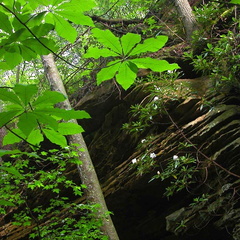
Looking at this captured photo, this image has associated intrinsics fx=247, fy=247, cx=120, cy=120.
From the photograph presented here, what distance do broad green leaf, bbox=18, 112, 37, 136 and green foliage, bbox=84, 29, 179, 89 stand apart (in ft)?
1.13

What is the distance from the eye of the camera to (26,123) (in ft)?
2.96

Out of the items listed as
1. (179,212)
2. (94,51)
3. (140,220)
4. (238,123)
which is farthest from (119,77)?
(140,220)

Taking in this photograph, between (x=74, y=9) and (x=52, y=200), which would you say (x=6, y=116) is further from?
(x=52, y=200)

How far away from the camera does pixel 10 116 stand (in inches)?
35.8

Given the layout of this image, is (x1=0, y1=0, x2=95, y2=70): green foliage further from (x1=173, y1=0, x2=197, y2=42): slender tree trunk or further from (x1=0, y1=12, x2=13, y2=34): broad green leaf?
(x1=173, y1=0, x2=197, y2=42): slender tree trunk

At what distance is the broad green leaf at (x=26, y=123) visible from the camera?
0.89 m

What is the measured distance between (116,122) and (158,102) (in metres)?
2.03

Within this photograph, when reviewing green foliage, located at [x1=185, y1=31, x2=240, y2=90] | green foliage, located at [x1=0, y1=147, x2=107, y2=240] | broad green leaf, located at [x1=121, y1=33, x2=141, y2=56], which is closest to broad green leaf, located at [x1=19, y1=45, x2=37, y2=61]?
broad green leaf, located at [x1=121, y1=33, x2=141, y2=56]

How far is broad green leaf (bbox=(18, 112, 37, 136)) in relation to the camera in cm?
89

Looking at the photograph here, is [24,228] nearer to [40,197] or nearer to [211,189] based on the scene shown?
[40,197]

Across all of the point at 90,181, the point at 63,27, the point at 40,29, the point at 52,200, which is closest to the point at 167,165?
the point at 90,181

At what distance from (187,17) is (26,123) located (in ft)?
20.0

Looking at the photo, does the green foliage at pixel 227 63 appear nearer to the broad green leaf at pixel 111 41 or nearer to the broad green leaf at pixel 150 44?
the broad green leaf at pixel 150 44

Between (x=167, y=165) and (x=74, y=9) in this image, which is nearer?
(x=74, y=9)
